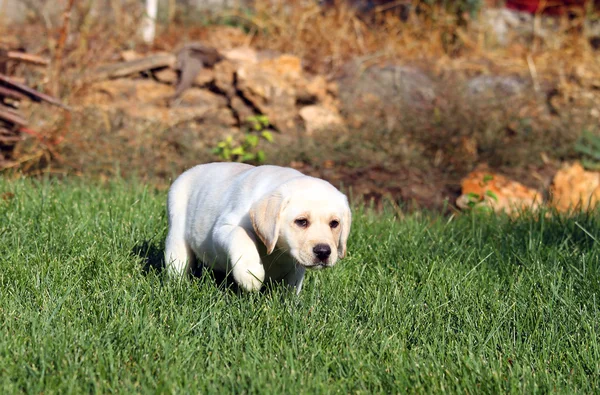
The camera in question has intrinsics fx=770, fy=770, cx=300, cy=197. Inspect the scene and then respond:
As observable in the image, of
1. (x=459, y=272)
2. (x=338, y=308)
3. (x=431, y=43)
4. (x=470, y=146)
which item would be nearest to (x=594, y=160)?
(x=470, y=146)

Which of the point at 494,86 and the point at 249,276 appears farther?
the point at 494,86

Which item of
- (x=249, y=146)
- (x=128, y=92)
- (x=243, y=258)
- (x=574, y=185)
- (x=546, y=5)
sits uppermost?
(x=546, y=5)

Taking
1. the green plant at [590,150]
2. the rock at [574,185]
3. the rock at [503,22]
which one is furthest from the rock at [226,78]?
the rock at [503,22]

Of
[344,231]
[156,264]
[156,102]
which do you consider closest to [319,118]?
[156,102]

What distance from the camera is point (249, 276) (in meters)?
3.65

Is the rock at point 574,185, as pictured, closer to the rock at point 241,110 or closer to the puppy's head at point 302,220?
the rock at point 241,110

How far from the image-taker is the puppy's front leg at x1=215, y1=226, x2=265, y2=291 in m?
3.64

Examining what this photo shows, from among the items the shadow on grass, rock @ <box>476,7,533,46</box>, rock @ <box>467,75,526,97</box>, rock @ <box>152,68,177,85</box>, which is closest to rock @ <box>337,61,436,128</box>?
rock @ <box>467,75,526,97</box>

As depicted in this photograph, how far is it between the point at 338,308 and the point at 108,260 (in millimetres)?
1395

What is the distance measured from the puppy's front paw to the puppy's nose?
0.30 m

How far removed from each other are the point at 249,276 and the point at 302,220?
1.20 ft

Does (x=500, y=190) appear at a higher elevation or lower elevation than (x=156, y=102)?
lower

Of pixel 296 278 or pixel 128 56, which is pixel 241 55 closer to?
pixel 128 56

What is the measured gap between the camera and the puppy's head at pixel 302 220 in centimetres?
358
